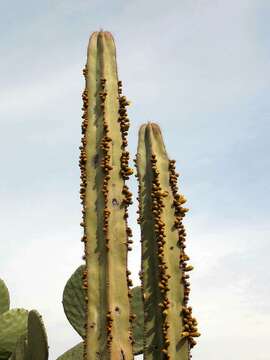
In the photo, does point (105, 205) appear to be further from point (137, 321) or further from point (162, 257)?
point (137, 321)

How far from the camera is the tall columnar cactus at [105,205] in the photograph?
11.7ft

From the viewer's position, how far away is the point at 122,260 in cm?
373

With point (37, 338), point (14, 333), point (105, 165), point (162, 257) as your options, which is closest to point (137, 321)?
point (37, 338)

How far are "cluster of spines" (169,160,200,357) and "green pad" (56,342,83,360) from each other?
1.98 metres

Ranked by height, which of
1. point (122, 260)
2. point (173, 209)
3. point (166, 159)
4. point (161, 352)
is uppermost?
point (166, 159)

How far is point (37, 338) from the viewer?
4371 mm

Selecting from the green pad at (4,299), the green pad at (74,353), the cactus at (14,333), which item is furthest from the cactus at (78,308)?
the green pad at (4,299)

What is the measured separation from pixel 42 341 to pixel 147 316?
902 mm

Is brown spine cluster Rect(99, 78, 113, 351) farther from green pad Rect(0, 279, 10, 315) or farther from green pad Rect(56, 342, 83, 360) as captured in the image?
green pad Rect(0, 279, 10, 315)

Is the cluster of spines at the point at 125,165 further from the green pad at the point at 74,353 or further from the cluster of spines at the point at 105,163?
the green pad at the point at 74,353

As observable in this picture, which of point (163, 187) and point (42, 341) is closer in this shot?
point (163, 187)

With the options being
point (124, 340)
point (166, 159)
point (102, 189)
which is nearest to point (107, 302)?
point (124, 340)

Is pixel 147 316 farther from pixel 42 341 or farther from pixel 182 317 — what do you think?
pixel 42 341

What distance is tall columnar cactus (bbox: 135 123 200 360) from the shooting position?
3676 millimetres
